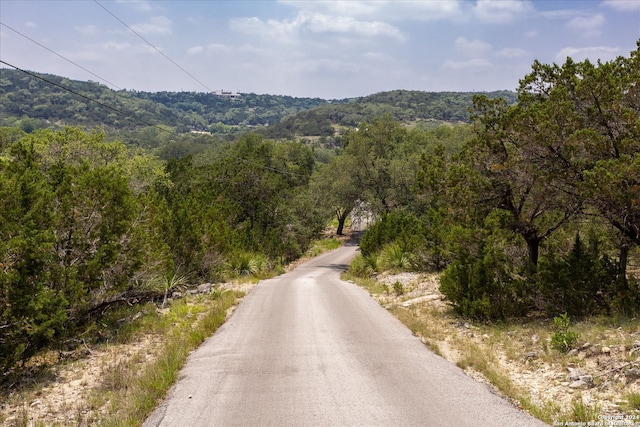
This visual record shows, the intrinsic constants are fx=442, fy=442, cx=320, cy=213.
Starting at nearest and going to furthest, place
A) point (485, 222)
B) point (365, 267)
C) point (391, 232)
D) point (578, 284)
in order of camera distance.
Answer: point (578, 284), point (485, 222), point (365, 267), point (391, 232)

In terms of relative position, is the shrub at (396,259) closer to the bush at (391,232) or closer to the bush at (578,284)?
the bush at (391,232)

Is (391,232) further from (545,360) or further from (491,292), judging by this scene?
(545,360)

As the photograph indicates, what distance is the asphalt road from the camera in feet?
17.7

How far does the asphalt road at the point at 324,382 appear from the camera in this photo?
541 cm

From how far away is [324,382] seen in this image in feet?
21.9

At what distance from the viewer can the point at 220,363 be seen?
7727mm

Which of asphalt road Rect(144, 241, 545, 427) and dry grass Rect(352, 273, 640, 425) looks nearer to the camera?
asphalt road Rect(144, 241, 545, 427)

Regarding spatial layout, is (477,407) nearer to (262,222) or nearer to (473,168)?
(473,168)

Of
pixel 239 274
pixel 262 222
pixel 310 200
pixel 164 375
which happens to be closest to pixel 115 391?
pixel 164 375

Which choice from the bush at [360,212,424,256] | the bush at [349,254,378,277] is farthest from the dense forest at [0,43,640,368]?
the bush at [349,254,378,277]

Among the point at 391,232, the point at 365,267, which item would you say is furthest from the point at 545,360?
the point at 391,232

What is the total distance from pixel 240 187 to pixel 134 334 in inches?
865

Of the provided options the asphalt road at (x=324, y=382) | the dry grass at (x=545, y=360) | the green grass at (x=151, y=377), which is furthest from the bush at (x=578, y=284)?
the green grass at (x=151, y=377)

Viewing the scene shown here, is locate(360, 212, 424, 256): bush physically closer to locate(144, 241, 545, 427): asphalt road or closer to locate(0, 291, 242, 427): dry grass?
locate(144, 241, 545, 427): asphalt road
